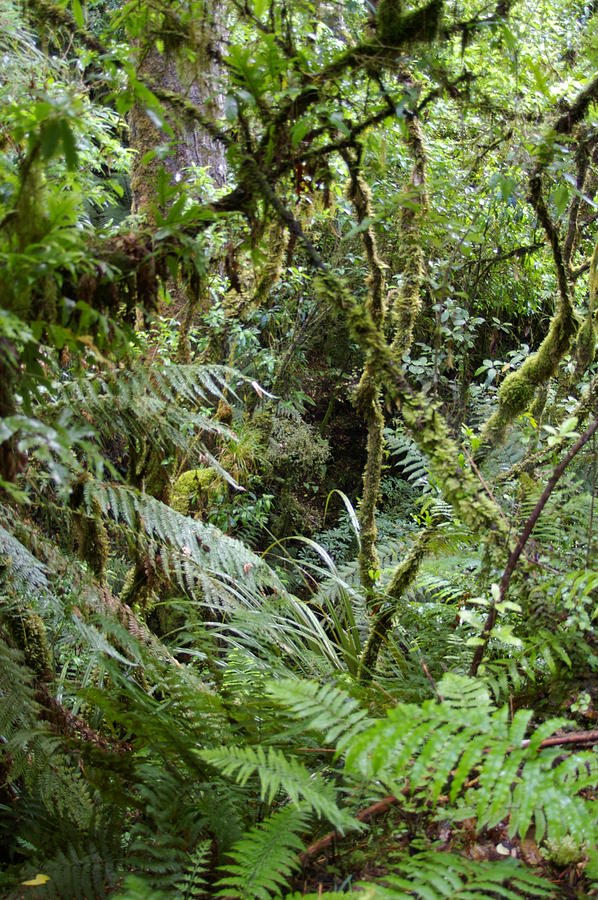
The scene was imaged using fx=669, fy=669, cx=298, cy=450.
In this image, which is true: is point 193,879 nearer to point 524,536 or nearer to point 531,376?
point 524,536

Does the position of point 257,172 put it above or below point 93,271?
above

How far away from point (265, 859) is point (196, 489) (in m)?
3.22

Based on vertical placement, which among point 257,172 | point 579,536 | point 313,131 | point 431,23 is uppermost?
point 431,23

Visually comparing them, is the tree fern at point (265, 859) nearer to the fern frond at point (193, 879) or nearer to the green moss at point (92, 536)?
the fern frond at point (193, 879)

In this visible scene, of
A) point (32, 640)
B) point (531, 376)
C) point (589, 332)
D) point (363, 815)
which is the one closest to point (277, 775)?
point (363, 815)

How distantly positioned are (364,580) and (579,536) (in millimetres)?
830

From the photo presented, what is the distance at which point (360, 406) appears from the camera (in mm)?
2102

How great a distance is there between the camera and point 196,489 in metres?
4.27

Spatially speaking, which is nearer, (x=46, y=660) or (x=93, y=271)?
(x=93, y=271)

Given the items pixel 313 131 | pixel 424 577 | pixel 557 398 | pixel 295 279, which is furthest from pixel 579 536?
pixel 295 279

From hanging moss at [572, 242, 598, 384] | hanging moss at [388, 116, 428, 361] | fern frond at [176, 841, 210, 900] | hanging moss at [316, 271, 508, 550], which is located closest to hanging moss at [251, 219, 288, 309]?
hanging moss at [388, 116, 428, 361]

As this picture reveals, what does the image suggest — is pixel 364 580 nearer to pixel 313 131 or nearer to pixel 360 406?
pixel 360 406

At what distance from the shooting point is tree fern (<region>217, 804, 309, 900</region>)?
42.4 inches

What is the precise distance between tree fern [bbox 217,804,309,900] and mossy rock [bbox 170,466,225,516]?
2.75 metres
